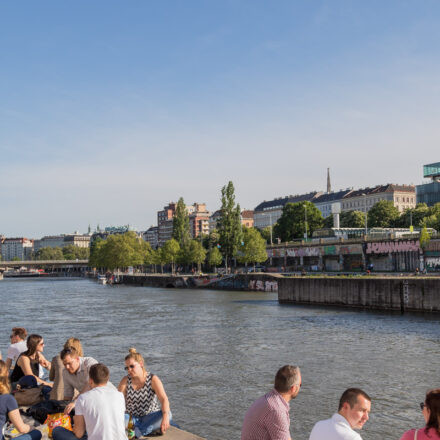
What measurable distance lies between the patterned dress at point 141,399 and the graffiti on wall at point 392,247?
83.9 metres

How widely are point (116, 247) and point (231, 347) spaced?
153 m

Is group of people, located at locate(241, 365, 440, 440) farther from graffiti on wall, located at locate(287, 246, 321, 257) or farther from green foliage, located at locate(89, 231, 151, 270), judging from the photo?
green foliage, located at locate(89, 231, 151, 270)

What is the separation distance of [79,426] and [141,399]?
202cm

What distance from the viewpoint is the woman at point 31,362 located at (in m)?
13.8

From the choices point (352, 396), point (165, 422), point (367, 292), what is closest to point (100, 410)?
point (165, 422)

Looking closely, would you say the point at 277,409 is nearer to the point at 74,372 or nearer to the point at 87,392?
the point at 87,392

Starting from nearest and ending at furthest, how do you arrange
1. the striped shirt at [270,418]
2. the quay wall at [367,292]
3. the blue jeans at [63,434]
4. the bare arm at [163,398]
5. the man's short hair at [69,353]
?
the striped shirt at [270,418] → the blue jeans at [63,434] → the bare arm at [163,398] → the man's short hair at [69,353] → the quay wall at [367,292]

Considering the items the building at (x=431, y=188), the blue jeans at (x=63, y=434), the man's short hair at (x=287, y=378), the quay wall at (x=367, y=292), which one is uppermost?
the building at (x=431, y=188)

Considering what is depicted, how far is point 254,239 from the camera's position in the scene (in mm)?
119438

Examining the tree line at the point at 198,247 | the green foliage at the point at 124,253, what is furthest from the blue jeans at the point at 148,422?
the green foliage at the point at 124,253

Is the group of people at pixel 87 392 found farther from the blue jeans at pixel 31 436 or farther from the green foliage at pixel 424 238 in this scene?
the green foliage at pixel 424 238

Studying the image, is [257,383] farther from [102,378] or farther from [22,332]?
[102,378]

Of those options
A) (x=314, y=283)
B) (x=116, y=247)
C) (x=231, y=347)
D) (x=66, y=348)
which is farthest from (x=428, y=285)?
(x=116, y=247)

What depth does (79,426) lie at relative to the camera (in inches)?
354
